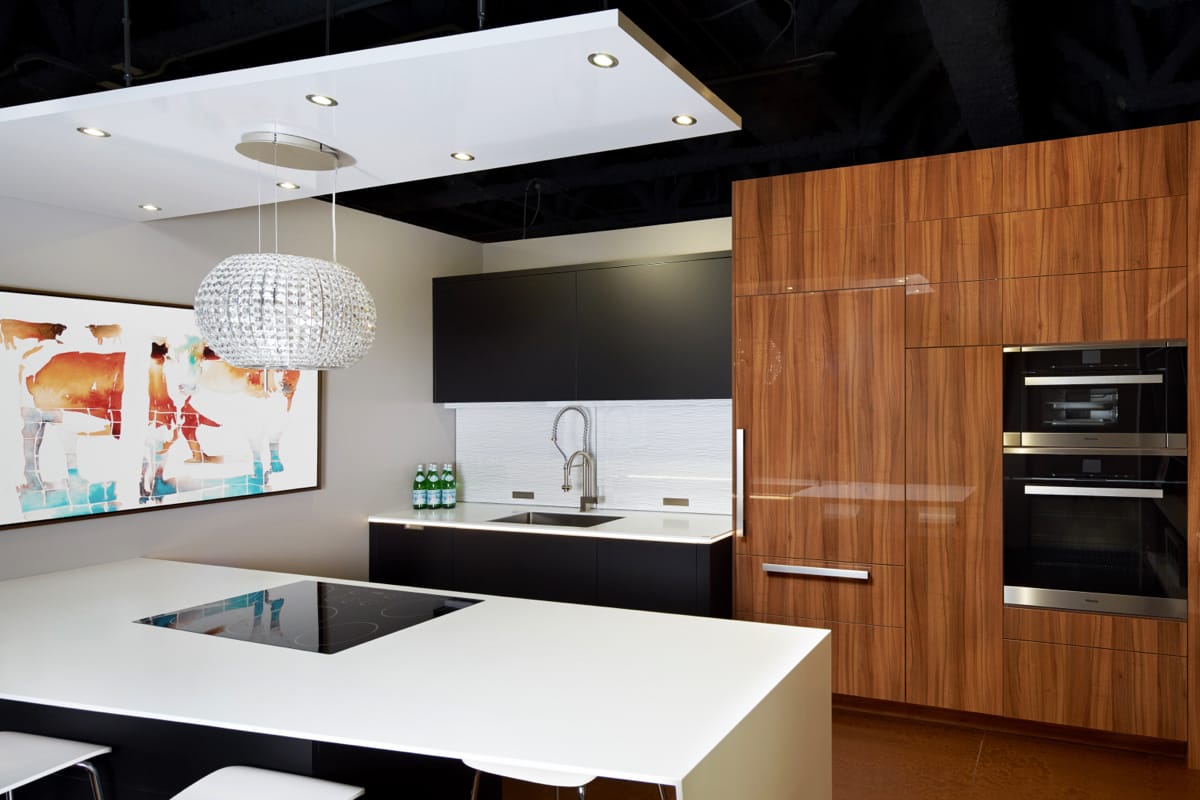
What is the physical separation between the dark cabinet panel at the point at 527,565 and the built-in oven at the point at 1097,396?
201 cm

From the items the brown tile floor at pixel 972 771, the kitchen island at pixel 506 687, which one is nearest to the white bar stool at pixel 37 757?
the kitchen island at pixel 506 687

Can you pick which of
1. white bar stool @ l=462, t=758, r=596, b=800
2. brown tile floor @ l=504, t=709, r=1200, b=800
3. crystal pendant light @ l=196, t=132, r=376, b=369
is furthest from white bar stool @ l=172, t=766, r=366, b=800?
brown tile floor @ l=504, t=709, r=1200, b=800

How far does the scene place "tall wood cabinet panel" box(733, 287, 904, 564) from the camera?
3.76m

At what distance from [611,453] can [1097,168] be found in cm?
272

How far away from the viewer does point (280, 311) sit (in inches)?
87.0

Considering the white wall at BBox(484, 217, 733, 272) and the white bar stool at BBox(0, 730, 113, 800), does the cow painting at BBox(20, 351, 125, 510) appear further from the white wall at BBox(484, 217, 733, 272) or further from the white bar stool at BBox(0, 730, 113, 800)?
the white wall at BBox(484, 217, 733, 272)

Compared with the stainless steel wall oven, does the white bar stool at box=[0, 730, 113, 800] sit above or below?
below

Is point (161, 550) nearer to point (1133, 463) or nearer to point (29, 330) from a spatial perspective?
point (29, 330)

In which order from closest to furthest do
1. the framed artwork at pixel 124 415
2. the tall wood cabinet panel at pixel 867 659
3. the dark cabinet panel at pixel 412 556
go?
the framed artwork at pixel 124 415
the tall wood cabinet panel at pixel 867 659
the dark cabinet panel at pixel 412 556

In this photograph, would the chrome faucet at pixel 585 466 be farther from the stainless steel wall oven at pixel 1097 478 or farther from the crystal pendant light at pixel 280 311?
the crystal pendant light at pixel 280 311

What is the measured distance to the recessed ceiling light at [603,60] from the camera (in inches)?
76.7

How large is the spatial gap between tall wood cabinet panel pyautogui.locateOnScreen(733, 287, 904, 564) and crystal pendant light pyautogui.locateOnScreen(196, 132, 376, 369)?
2.15 m

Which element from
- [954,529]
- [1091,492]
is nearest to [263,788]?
[954,529]

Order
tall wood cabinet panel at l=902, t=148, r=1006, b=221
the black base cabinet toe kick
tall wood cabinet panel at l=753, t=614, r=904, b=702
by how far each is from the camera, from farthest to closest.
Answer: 1. the black base cabinet toe kick
2. tall wood cabinet panel at l=753, t=614, r=904, b=702
3. tall wood cabinet panel at l=902, t=148, r=1006, b=221
